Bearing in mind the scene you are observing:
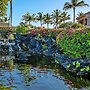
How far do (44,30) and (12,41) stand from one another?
4300 millimetres

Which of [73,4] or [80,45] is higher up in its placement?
[73,4]

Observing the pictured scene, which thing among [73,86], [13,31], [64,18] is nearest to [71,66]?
[73,86]

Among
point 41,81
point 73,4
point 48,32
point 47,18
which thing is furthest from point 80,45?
point 47,18

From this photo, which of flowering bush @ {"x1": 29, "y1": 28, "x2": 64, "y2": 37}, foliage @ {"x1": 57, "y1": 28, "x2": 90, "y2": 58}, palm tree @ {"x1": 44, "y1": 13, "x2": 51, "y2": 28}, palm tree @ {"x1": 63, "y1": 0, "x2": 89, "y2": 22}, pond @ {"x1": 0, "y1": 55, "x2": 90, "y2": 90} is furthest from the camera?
palm tree @ {"x1": 44, "y1": 13, "x2": 51, "y2": 28}

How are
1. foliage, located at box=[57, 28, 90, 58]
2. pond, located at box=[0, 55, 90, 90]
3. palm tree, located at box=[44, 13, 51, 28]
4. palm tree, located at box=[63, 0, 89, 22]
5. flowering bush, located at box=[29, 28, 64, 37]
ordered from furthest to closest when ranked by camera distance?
palm tree, located at box=[44, 13, 51, 28] → palm tree, located at box=[63, 0, 89, 22] → flowering bush, located at box=[29, 28, 64, 37] → foliage, located at box=[57, 28, 90, 58] → pond, located at box=[0, 55, 90, 90]

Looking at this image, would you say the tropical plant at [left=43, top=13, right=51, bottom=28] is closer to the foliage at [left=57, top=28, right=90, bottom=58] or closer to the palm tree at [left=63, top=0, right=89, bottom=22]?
the palm tree at [left=63, top=0, right=89, bottom=22]

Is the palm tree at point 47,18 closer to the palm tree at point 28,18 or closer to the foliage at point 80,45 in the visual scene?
the palm tree at point 28,18

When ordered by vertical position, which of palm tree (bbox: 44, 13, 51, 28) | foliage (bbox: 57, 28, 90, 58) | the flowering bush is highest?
palm tree (bbox: 44, 13, 51, 28)

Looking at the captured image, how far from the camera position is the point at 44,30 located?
124 feet

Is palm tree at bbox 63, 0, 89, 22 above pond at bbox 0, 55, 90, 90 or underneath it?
above

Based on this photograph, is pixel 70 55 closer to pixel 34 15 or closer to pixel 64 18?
pixel 64 18

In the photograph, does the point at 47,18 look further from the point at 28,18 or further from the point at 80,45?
the point at 80,45

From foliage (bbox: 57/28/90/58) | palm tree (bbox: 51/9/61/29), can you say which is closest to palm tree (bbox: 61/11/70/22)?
palm tree (bbox: 51/9/61/29)

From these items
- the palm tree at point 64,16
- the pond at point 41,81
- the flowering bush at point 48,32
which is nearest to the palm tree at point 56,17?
the palm tree at point 64,16
